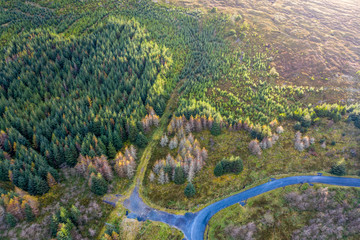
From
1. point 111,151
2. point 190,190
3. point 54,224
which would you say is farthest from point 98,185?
point 190,190

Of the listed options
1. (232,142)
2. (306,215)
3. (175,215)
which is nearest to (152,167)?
(175,215)

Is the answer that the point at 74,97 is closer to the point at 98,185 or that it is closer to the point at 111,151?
the point at 111,151

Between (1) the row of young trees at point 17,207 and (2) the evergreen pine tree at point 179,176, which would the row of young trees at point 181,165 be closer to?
(2) the evergreen pine tree at point 179,176

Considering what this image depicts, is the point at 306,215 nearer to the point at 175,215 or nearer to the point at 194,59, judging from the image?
the point at 175,215

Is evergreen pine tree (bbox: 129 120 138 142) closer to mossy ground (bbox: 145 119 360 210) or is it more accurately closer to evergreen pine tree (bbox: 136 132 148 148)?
evergreen pine tree (bbox: 136 132 148 148)

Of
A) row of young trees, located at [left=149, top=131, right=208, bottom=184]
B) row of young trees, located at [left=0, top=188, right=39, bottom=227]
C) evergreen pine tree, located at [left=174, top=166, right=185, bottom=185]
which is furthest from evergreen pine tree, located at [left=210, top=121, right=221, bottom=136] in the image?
row of young trees, located at [left=0, top=188, right=39, bottom=227]

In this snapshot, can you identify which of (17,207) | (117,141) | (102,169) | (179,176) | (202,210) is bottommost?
(202,210)
